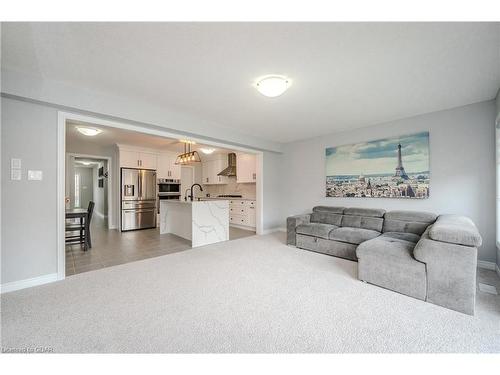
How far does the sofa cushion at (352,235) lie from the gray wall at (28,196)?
410 centimetres

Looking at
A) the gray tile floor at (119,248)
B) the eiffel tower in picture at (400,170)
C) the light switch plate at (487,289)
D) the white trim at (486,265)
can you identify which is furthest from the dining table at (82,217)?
the white trim at (486,265)

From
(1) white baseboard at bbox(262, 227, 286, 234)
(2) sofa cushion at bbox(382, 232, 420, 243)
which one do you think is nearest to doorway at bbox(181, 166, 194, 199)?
(1) white baseboard at bbox(262, 227, 286, 234)

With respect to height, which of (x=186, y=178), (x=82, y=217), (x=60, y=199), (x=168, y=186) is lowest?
(x=82, y=217)

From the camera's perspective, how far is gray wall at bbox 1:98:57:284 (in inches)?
93.3

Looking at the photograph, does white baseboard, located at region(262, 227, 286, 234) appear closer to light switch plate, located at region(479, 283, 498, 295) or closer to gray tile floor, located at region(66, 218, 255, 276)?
gray tile floor, located at region(66, 218, 255, 276)

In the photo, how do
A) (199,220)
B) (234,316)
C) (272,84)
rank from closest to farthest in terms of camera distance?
(234,316), (272,84), (199,220)

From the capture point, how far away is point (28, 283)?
246 centimetres

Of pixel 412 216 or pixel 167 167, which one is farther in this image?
pixel 167 167

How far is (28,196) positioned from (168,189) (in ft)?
14.3

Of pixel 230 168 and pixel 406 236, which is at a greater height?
pixel 230 168

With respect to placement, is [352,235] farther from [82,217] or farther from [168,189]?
[168,189]

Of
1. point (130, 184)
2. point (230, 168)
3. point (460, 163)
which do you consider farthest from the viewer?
point (230, 168)

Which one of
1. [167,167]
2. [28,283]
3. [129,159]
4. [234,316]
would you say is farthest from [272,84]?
[167,167]
